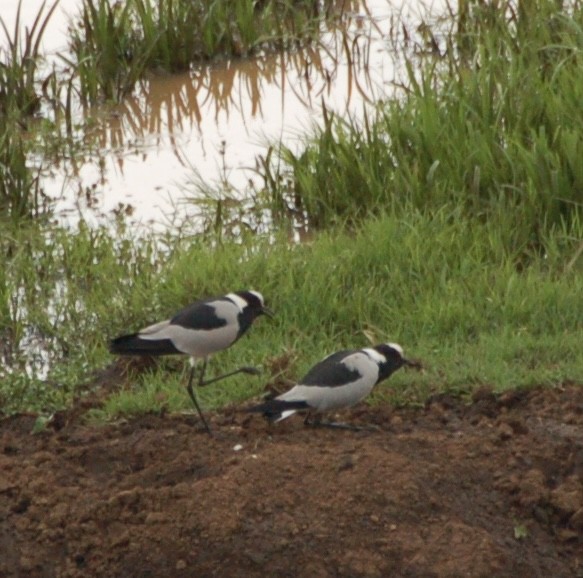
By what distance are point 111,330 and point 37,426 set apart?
0.88m

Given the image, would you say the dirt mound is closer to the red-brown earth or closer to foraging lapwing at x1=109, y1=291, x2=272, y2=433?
the red-brown earth

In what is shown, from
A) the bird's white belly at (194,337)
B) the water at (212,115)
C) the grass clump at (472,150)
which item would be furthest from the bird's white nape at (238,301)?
the water at (212,115)

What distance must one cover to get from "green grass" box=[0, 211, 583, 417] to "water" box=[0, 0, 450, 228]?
1.15m

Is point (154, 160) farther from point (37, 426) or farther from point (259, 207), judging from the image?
point (37, 426)

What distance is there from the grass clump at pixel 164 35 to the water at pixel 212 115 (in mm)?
120

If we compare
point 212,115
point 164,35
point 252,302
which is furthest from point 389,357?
point 164,35

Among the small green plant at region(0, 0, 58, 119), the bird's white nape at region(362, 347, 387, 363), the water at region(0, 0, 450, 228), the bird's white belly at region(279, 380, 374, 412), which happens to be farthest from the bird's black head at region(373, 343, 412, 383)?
the small green plant at region(0, 0, 58, 119)

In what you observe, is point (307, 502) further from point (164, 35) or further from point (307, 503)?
point (164, 35)

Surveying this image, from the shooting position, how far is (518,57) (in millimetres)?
7918

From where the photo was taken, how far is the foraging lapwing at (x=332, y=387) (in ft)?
Result: 17.3

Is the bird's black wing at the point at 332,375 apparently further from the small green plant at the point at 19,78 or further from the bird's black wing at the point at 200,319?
the small green plant at the point at 19,78

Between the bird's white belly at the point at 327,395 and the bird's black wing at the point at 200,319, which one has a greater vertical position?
the bird's black wing at the point at 200,319

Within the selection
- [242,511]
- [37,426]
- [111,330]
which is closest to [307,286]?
[111,330]

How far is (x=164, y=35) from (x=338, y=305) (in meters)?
4.09
